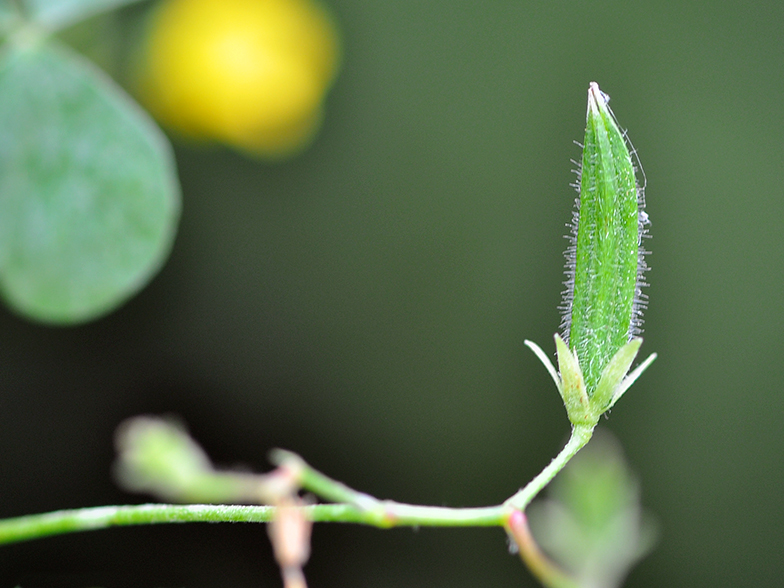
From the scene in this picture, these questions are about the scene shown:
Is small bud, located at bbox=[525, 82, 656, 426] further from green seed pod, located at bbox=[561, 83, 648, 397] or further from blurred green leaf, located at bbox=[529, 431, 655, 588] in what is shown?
blurred green leaf, located at bbox=[529, 431, 655, 588]

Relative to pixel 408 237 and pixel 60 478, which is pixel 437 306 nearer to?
pixel 408 237

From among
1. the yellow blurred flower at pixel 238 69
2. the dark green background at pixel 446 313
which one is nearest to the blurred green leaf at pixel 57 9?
the yellow blurred flower at pixel 238 69

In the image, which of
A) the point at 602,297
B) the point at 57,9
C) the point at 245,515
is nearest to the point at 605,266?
the point at 602,297

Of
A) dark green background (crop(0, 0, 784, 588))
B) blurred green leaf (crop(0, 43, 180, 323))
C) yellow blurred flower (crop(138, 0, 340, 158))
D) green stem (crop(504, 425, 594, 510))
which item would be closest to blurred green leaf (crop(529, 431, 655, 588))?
green stem (crop(504, 425, 594, 510))

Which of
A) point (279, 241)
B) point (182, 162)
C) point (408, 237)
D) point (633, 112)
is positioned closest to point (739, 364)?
point (633, 112)

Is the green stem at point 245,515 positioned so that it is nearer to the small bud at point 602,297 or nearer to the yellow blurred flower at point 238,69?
the small bud at point 602,297

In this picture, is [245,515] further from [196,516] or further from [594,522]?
[594,522]
